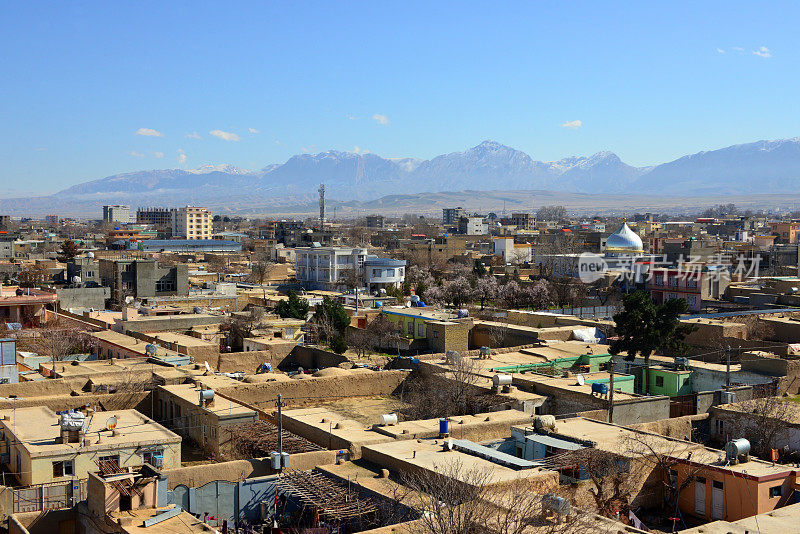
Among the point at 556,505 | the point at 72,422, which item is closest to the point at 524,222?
the point at 72,422

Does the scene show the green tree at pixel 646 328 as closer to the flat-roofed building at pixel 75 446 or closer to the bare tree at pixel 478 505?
the bare tree at pixel 478 505

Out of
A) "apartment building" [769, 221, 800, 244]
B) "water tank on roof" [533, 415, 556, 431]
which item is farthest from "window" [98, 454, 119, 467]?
"apartment building" [769, 221, 800, 244]

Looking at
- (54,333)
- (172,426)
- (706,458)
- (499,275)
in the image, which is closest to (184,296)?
(54,333)

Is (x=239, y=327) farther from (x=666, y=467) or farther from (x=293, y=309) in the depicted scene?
(x=666, y=467)

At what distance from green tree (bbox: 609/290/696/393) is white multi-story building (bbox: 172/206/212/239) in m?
127

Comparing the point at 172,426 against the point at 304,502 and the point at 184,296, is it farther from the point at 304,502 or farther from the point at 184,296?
the point at 184,296

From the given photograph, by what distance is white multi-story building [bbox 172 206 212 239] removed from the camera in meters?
152

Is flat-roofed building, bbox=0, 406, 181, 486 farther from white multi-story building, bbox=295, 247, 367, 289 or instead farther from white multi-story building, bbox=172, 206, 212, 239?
white multi-story building, bbox=172, 206, 212, 239

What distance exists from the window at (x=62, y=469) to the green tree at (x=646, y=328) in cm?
1823

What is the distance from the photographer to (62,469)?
1708 centimetres

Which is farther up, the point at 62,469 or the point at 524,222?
the point at 524,222

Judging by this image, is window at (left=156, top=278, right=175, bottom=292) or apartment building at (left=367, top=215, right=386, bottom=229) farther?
apartment building at (left=367, top=215, right=386, bottom=229)

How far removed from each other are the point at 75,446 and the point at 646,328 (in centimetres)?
1914

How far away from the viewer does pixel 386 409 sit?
86.0 ft
